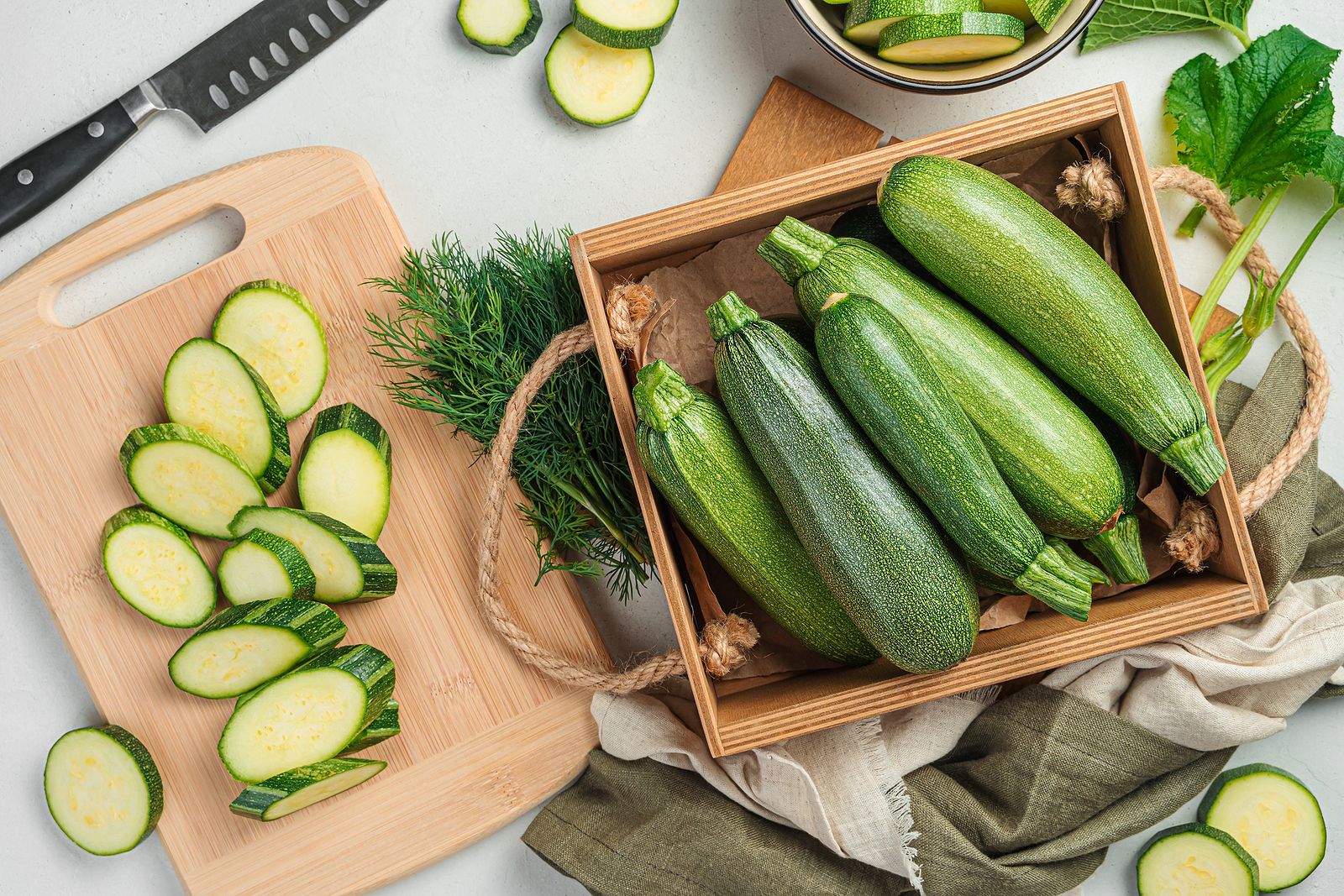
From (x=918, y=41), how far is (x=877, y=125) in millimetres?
371

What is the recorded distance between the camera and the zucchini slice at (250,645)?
164 cm

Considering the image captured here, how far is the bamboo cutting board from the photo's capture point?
1.78 meters

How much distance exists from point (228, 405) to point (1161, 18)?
6.49 feet

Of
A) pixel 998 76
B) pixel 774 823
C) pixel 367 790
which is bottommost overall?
pixel 774 823

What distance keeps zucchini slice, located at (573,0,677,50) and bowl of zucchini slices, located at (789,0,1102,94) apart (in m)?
0.30

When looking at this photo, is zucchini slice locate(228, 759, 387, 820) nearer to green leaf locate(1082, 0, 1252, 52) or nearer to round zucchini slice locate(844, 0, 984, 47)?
round zucchini slice locate(844, 0, 984, 47)

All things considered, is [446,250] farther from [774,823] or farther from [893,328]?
[774,823]

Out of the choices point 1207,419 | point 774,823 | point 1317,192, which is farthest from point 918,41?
point 774,823

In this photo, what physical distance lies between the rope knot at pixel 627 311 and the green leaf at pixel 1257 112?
1.13 metres

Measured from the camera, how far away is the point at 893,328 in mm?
1275

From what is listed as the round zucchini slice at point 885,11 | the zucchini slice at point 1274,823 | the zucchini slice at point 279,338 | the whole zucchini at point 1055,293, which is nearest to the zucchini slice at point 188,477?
the zucchini slice at point 279,338

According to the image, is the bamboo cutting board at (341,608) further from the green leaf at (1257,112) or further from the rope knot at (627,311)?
the green leaf at (1257,112)

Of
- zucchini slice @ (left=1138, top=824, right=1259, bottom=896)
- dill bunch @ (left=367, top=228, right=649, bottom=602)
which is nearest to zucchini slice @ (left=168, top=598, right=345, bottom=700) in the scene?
dill bunch @ (left=367, top=228, right=649, bottom=602)

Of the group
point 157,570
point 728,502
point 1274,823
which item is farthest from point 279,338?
point 1274,823
